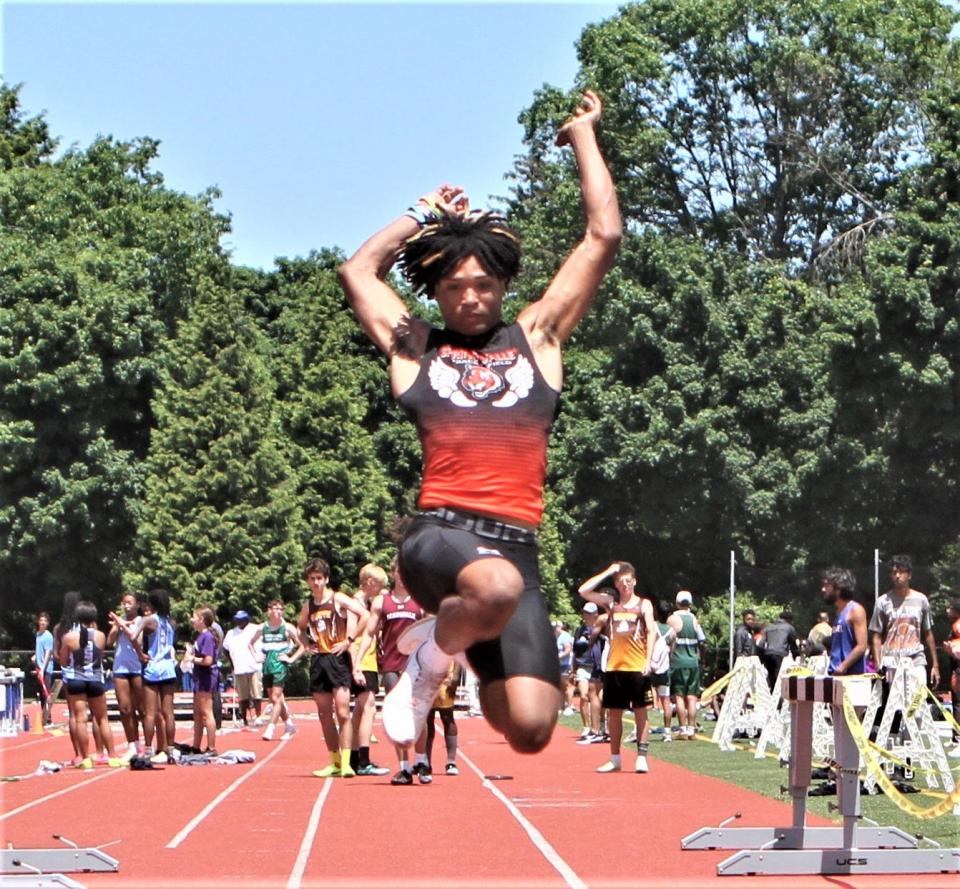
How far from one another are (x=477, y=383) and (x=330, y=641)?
11981mm

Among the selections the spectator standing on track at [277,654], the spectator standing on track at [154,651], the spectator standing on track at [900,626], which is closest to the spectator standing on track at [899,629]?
the spectator standing on track at [900,626]

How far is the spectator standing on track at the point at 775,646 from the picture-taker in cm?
2241

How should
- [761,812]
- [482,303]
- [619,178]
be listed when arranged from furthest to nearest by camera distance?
[619,178], [761,812], [482,303]

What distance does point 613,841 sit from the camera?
12.2 metres

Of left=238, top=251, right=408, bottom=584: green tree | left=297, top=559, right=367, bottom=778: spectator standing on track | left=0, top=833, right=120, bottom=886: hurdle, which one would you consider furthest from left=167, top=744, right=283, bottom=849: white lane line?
left=238, top=251, right=408, bottom=584: green tree

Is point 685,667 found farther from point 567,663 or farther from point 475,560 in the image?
point 475,560

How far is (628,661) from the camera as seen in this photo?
17.5 metres

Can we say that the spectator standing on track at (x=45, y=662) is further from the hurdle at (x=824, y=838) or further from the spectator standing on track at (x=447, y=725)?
the hurdle at (x=824, y=838)

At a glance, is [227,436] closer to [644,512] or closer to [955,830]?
[644,512]

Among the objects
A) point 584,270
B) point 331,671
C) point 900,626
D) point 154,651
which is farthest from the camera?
point 154,651

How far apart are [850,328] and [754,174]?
9911mm

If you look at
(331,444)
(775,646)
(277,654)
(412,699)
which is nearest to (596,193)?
(412,699)

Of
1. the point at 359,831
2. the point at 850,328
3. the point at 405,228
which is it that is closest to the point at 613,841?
the point at 359,831

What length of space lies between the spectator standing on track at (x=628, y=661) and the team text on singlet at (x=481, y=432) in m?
11.9
